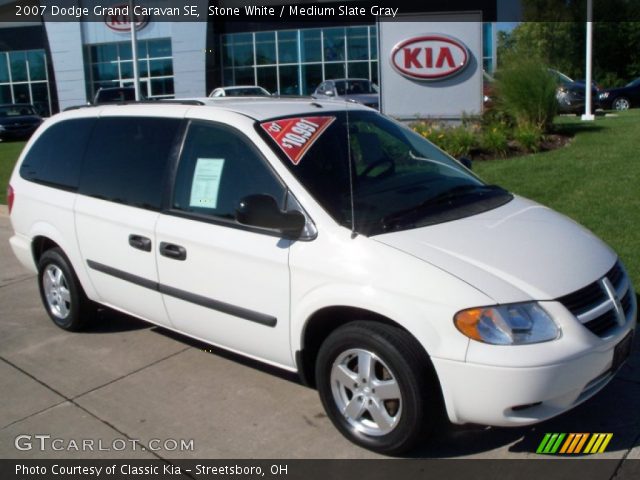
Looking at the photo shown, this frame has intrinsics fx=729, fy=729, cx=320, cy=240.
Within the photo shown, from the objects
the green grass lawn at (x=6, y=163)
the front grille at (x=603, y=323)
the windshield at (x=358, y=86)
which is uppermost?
the windshield at (x=358, y=86)

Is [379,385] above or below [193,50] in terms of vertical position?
below

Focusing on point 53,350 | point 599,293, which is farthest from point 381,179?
point 53,350

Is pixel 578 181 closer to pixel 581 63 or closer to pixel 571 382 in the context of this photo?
pixel 571 382

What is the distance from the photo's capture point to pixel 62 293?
5.62 m

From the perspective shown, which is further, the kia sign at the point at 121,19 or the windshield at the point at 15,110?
the kia sign at the point at 121,19

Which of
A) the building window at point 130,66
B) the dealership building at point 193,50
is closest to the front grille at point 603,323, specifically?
the dealership building at point 193,50

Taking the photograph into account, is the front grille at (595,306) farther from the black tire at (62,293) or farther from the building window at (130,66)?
the building window at (130,66)

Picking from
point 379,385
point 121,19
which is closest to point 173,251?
point 379,385

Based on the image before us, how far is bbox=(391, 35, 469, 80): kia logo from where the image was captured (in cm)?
1388

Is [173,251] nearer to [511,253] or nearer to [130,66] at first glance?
[511,253]

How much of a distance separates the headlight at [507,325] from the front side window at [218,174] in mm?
1267

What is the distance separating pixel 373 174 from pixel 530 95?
8.74 meters

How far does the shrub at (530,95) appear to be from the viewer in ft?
40.1
